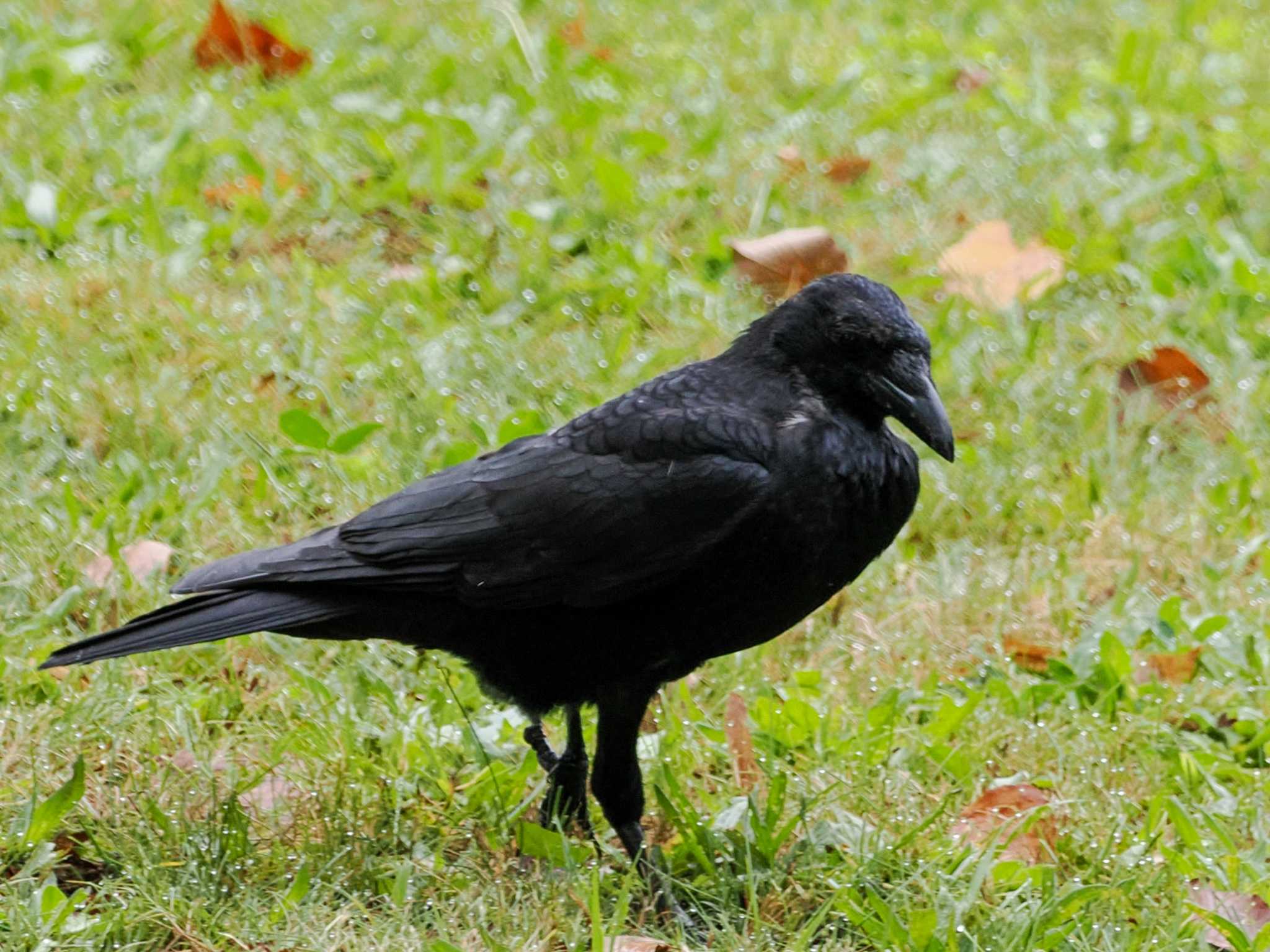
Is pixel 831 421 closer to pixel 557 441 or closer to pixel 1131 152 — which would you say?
pixel 557 441

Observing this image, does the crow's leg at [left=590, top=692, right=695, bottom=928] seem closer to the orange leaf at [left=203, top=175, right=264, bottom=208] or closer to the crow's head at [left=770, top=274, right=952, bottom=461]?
the crow's head at [left=770, top=274, right=952, bottom=461]

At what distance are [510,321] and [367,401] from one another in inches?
21.4

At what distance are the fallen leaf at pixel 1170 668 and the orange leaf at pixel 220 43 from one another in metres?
3.62

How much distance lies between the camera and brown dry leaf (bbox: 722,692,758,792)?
3416 mm

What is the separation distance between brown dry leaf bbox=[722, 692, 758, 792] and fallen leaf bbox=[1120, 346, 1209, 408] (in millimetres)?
1834

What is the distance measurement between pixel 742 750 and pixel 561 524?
A: 68 centimetres

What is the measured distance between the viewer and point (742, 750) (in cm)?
344

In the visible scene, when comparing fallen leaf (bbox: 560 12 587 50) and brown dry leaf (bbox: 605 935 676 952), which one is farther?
fallen leaf (bbox: 560 12 587 50)

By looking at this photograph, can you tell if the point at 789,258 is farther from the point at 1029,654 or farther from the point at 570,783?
the point at 570,783

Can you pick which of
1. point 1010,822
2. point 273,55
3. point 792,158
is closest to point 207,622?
point 1010,822

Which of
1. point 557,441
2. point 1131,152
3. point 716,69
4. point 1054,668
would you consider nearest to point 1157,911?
point 1054,668

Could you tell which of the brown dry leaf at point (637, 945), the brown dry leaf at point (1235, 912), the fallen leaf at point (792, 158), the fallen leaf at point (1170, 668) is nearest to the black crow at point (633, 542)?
the brown dry leaf at point (637, 945)

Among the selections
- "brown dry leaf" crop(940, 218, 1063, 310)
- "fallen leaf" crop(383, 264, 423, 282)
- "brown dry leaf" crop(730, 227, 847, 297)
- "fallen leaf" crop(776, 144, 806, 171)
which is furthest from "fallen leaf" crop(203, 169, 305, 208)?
→ "brown dry leaf" crop(940, 218, 1063, 310)

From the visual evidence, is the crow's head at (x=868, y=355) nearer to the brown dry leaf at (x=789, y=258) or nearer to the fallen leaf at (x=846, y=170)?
the brown dry leaf at (x=789, y=258)
